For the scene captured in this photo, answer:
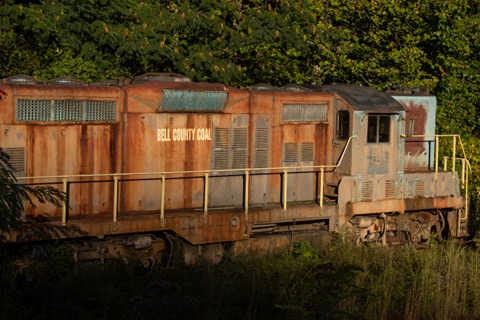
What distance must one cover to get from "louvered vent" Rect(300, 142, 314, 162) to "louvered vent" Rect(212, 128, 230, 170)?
1891 mm

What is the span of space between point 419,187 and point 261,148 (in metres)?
4.02

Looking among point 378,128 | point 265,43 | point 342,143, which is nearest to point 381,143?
point 378,128

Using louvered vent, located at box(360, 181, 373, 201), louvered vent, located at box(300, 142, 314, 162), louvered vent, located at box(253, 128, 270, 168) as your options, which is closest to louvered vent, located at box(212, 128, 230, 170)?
louvered vent, located at box(253, 128, 270, 168)

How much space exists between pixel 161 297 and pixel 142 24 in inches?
392

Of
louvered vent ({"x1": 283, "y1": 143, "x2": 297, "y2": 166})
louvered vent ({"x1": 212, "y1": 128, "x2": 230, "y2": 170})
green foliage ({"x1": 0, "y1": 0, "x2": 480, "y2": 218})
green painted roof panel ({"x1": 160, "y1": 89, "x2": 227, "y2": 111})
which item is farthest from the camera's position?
green foliage ({"x1": 0, "y1": 0, "x2": 480, "y2": 218})

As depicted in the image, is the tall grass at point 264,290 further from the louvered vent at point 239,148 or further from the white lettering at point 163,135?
the white lettering at point 163,135

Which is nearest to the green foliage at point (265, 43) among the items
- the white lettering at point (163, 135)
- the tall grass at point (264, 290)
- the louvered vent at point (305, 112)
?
the louvered vent at point (305, 112)

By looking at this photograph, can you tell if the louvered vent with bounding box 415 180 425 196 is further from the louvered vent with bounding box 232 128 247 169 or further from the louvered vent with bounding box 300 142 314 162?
the louvered vent with bounding box 232 128 247 169

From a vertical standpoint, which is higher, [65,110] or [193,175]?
[65,110]

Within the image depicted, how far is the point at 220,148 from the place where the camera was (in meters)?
13.7

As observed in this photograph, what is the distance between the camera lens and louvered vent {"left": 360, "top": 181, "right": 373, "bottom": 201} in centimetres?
1479

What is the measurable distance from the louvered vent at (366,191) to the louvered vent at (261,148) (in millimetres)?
2146

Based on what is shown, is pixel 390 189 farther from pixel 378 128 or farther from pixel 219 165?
pixel 219 165

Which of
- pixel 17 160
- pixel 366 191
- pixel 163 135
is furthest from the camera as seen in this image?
pixel 366 191
